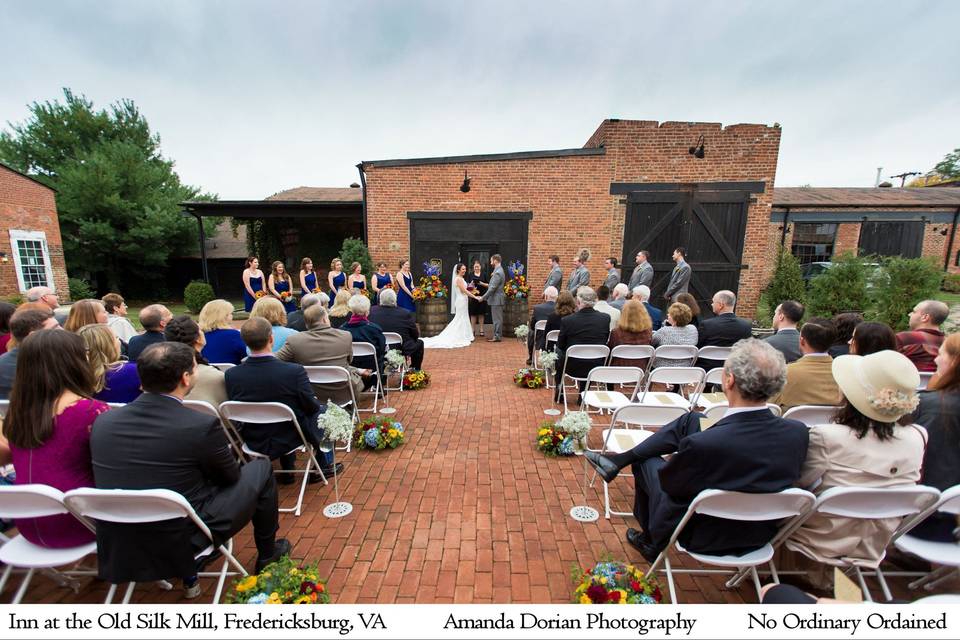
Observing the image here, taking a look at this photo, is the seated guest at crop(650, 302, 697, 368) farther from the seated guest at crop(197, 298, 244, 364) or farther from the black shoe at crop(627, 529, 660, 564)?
the seated guest at crop(197, 298, 244, 364)

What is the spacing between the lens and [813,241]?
49.2ft

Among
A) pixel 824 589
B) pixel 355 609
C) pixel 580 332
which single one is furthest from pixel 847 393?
pixel 580 332

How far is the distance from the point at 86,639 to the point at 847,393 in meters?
3.33

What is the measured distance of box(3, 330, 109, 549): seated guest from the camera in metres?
1.78

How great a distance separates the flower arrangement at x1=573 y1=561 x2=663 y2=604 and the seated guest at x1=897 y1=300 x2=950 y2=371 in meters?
3.36

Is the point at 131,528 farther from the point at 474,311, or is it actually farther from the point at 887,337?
the point at 474,311

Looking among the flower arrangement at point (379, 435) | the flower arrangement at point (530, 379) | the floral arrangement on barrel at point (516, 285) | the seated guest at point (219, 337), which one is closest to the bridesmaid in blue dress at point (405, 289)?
the floral arrangement on barrel at point (516, 285)

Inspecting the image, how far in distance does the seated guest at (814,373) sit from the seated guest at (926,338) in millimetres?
1318

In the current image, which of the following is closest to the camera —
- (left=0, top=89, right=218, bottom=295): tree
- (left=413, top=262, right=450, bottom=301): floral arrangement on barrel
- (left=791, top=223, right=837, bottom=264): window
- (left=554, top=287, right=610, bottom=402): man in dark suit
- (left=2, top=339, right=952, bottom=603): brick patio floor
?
(left=2, top=339, right=952, bottom=603): brick patio floor

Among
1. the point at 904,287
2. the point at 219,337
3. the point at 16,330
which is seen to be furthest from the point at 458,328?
the point at 904,287

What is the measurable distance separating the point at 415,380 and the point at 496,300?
3938 millimetres

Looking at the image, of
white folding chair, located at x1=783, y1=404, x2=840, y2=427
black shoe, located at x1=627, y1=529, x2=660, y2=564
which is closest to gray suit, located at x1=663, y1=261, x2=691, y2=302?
white folding chair, located at x1=783, y1=404, x2=840, y2=427

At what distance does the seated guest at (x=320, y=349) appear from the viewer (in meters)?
3.56

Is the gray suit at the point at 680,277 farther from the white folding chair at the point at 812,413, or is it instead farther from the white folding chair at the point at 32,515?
the white folding chair at the point at 32,515
